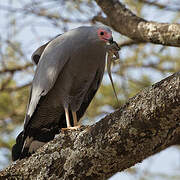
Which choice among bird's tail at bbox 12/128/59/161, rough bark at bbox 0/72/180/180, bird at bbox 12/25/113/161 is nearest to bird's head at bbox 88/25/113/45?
bird at bbox 12/25/113/161

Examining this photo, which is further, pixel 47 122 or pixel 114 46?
pixel 47 122

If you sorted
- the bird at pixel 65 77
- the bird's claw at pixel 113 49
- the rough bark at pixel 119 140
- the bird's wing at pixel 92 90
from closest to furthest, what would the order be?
the rough bark at pixel 119 140
the bird's claw at pixel 113 49
the bird at pixel 65 77
the bird's wing at pixel 92 90

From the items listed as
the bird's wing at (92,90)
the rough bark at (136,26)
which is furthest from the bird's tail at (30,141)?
the rough bark at (136,26)

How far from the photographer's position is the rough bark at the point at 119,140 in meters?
2.17

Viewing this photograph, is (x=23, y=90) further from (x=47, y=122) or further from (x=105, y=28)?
(x=105, y=28)

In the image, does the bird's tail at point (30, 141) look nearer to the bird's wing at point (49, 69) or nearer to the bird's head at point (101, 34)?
the bird's wing at point (49, 69)

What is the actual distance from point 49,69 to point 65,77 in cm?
16

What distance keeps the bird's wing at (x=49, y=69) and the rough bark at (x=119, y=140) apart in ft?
3.34

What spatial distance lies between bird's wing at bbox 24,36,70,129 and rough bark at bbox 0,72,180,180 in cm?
102

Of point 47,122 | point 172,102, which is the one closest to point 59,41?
point 47,122

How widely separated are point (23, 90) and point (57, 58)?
2.10 metres

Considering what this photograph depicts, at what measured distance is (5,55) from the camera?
17.8ft

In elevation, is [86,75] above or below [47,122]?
above

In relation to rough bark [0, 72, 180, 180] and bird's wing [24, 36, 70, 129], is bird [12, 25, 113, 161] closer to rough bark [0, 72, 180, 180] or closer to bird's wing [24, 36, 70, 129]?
bird's wing [24, 36, 70, 129]
